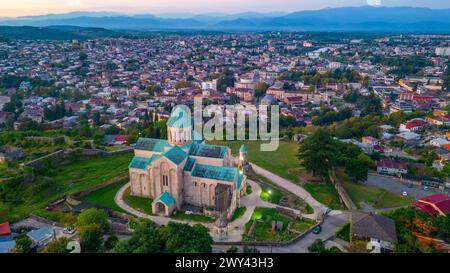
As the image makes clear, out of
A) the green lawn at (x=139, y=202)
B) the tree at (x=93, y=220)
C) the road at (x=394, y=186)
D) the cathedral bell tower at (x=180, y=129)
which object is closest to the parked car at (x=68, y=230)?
the tree at (x=93, y=220)

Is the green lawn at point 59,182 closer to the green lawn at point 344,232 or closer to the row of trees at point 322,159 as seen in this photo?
the row of trees at point 322,159

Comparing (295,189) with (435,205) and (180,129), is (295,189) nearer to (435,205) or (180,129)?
(435,205)

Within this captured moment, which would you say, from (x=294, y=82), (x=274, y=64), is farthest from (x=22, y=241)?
(x=274, y=64)

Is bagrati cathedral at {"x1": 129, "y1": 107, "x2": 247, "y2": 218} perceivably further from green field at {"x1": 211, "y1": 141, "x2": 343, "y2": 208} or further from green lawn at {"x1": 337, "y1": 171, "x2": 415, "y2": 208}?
green lawn at {"x1": 337, "y1": 171, "x2": 415, "y2": 208}

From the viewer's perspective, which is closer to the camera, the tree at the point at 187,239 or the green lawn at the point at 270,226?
the tree at the point at 187,239

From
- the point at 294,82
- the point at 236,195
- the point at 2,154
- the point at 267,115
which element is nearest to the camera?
the point at 236,195

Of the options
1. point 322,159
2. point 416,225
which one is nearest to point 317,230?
point 416,225

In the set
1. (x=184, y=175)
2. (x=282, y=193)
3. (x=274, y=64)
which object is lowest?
(x=282, y=193)

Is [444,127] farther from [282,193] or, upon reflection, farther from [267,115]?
[282,193]
